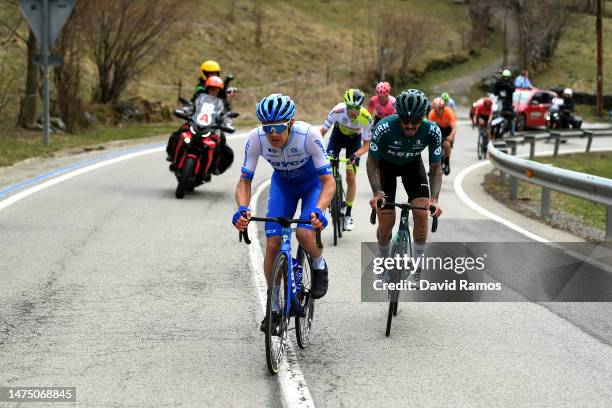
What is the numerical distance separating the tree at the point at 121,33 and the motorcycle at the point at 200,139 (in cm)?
1358

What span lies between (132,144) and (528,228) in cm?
1354

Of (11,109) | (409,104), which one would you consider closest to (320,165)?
(409,104)

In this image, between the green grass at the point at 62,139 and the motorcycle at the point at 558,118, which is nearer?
the green grass at the point at 62,139

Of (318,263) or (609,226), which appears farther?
(609,226)

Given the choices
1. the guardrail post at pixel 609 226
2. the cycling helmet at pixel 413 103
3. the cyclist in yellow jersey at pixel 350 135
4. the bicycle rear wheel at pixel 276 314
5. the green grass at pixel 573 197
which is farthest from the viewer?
the green grass at pixel 573 197

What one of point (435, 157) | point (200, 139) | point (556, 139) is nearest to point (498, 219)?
point (200, 139)

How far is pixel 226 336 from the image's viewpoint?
7.71m

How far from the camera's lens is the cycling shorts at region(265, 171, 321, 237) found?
7.58 m

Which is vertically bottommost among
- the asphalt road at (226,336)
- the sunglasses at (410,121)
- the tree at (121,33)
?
the asphalt road at (226,336)

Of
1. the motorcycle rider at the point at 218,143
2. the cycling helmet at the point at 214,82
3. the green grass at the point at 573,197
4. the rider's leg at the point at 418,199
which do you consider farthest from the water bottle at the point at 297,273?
the cycling helmet at the point at 214,82

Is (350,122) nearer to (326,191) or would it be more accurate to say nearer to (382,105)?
(382,105)

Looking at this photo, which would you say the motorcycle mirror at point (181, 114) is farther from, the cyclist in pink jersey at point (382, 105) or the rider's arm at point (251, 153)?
the rider's arm at point (251, 153)

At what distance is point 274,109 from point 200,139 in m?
9.76

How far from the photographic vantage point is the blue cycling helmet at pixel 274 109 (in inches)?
274
